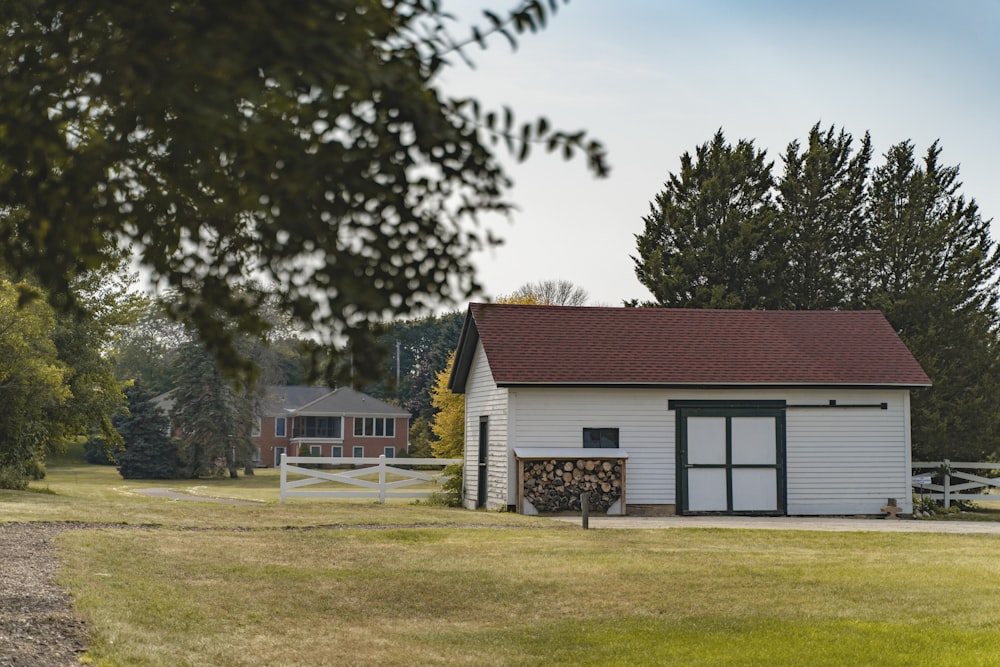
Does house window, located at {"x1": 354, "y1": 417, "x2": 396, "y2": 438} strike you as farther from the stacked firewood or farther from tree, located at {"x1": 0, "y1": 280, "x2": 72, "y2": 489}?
the stacked firewood

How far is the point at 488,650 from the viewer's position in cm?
957

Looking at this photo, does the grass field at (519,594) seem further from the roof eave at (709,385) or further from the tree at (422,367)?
the tree at (422,367)

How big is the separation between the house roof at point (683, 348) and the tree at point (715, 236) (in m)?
8.58

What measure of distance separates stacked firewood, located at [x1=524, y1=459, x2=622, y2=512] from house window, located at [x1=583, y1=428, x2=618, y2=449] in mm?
603

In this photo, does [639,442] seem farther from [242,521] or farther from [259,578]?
[259,578]

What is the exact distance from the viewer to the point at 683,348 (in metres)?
26.8

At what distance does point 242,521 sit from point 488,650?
1135 cm

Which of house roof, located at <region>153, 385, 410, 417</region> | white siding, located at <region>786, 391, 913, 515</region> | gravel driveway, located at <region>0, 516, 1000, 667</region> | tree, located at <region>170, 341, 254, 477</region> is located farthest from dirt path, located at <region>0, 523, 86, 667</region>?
house roof, located at <region>153, 385, 410, 417</region>

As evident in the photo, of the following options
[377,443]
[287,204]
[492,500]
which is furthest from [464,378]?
[377,443]

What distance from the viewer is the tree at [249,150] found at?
3523 mm

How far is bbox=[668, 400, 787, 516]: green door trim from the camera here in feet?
82.8

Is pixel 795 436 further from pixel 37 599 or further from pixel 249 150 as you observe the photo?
pixel 249 150

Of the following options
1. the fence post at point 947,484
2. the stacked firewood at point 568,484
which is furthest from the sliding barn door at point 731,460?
the fence post at point 947,484

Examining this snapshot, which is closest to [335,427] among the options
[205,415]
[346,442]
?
[346,442]
